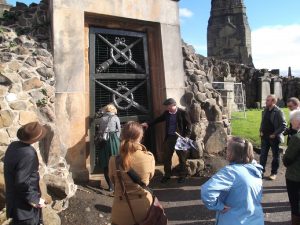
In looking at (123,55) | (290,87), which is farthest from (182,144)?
(290,87)

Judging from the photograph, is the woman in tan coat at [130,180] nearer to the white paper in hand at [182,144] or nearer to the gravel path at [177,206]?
the gravel path at [177,206]

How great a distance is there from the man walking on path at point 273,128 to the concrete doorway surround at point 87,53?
2083 millimetres

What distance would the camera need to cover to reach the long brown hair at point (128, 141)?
363 cm

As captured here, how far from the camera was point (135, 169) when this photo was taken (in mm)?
3645

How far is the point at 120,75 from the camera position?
A: 822 cm

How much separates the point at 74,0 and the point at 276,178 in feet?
18.4

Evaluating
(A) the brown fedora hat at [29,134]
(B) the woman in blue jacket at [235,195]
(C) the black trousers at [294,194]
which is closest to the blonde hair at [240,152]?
(B) the woman in blue jacket at [235,195]

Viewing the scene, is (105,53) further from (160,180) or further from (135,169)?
(135,169)

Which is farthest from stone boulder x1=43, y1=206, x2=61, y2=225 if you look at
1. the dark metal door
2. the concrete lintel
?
the concrete lintel

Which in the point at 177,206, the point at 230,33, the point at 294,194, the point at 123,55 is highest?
the point at 230,33

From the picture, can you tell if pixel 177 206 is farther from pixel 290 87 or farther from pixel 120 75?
pixel 290 87

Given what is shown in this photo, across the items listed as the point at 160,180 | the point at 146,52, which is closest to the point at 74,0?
the point at 146,52

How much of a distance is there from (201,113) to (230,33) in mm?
37383

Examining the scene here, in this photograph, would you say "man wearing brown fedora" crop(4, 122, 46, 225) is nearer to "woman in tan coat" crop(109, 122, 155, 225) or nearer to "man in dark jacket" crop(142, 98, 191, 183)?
"woman in tan coat" crop(109, 122, 155, 225)
